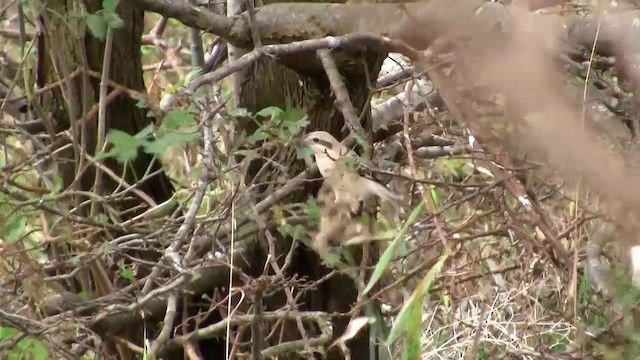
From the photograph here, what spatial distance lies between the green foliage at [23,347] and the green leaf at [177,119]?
48 centimetres

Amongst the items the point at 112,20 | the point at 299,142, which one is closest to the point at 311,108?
the point at 299,142

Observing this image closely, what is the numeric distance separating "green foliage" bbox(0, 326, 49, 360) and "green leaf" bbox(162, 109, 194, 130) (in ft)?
1.58

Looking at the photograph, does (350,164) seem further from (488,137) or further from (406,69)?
(488,137)

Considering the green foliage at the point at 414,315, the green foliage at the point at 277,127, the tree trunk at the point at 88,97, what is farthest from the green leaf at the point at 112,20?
the green foliage at the point at 414,315

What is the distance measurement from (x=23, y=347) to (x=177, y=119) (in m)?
0.55

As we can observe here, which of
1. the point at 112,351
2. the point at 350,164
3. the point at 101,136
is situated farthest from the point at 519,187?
the point at 112,351

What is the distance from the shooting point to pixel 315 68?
1895mm

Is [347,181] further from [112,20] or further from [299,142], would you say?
[112,20]

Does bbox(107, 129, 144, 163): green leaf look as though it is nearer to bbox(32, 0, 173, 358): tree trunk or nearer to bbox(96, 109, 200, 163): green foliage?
bbox(96, 109, 200, 163): green foliage

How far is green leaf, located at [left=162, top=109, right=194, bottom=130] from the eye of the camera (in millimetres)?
1542

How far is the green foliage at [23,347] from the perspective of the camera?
1.67 m

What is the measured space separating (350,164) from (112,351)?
0.86 m

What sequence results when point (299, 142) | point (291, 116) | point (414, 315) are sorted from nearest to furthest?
1. point (414, 315)
2. point (299, 142)
3. point (291, 116)

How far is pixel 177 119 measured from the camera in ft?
5.06
